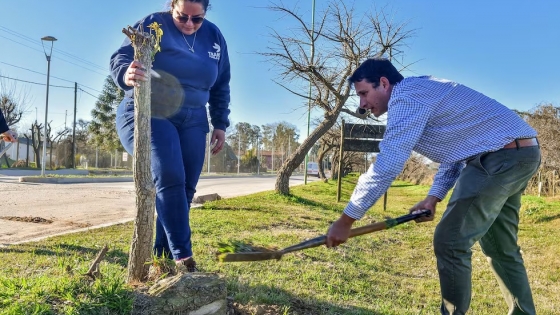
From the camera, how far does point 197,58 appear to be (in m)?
2.78

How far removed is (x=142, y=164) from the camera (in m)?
2.28

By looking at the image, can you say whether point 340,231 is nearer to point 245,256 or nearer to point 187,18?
point 245,256

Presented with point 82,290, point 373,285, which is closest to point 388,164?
point 82,290

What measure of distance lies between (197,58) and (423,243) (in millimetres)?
5190

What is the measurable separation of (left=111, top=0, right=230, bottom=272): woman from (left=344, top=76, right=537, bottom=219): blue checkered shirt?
3.03ft

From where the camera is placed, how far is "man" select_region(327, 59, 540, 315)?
91.4 inches

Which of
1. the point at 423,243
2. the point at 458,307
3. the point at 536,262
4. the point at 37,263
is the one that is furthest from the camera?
the point at 423,243

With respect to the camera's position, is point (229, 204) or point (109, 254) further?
point (229, 204)

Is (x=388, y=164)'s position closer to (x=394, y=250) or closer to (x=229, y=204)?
(x=394, y=250)

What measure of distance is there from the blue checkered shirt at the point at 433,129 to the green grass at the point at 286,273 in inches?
36.4

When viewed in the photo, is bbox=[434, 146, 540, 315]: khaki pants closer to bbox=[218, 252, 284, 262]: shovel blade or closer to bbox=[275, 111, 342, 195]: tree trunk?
bbox=[218, 252, 284, 262]: shovel blade

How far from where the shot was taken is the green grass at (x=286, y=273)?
203cm

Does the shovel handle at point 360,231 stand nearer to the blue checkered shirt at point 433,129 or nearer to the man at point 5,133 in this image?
the blue checkered shirt at point 433,129

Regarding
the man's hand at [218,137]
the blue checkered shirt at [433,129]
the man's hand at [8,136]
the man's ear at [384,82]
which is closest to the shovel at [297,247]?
the blue checkered shirt at [433,129]
